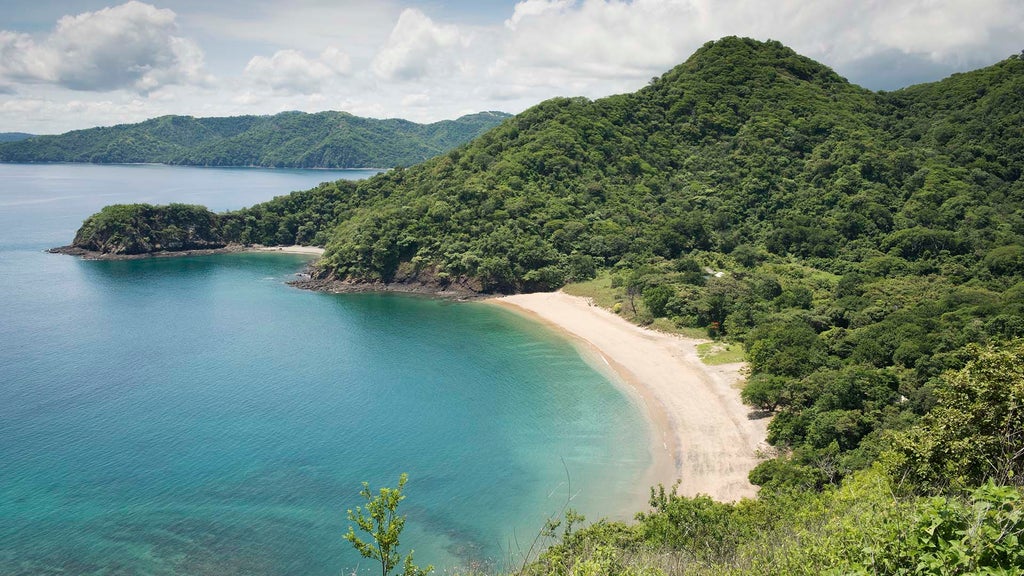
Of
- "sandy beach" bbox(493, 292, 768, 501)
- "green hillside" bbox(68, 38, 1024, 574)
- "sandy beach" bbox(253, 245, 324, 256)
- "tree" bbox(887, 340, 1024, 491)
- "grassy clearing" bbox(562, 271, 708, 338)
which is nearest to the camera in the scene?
"tree" bbox(887, 340, 1024, 491)

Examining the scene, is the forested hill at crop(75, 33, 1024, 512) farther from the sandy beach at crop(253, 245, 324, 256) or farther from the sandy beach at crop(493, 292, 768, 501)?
the sandy beach at crop(253, 245, 324, 256)

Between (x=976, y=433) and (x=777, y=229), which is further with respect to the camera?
(x=777, y=229)

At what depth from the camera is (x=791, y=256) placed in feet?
278

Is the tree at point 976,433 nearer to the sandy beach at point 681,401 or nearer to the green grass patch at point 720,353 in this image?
the sandy beach at point 681,401

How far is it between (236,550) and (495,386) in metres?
25.8

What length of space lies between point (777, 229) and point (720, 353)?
42.2m

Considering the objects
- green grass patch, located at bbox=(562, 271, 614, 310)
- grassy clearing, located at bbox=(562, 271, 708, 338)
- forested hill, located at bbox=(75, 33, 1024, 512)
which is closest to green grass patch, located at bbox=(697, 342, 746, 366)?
forested hill, located at bbox=(75, 33, 1024, 512)

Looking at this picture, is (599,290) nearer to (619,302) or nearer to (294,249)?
(619,302)

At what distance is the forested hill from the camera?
122ft

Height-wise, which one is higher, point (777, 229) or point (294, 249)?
point (777, 229)

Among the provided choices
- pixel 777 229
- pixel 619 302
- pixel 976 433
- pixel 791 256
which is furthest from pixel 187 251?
pixel 976 433

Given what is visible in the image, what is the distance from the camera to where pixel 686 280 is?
234 feet

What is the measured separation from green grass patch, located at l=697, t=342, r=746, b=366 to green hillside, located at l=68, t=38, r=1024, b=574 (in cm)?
175

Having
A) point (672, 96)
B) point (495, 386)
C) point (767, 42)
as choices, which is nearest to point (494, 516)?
point (495, 386)
